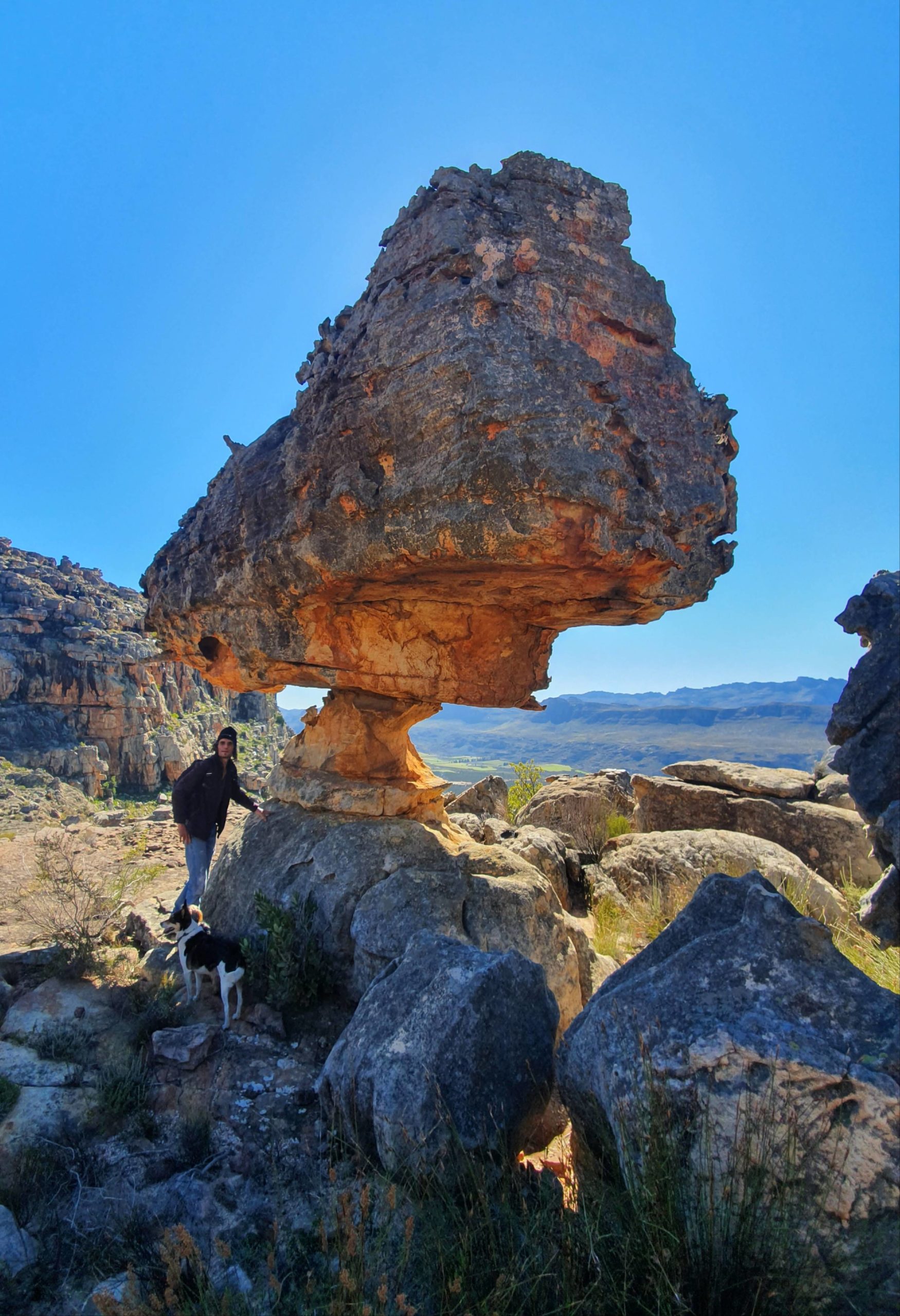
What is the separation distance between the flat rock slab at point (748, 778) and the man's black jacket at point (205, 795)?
31.6ft

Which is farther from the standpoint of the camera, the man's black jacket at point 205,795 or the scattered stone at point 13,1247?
the man's black jacket at point 205,795

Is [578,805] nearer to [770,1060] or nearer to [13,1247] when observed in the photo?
[770,1060]

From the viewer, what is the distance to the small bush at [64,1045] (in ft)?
17.1

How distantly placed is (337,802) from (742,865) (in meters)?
6.07

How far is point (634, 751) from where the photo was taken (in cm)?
12612

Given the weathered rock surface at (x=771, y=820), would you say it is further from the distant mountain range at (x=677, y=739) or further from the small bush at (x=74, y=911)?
the distant mountain range at (x=677, y=739)

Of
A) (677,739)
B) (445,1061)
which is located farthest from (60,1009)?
(677,739)

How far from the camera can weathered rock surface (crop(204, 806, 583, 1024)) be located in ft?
21.3

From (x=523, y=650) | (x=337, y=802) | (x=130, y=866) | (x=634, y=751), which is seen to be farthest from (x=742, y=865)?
(x=634, y=751)

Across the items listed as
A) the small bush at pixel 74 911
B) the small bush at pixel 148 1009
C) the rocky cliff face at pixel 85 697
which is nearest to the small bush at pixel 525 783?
the small bush at pixel 74 911

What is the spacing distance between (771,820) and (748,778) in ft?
3.53

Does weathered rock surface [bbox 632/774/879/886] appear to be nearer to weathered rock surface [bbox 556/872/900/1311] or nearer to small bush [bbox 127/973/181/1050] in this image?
weathered rock surface [bbox 556/872/900/1311]

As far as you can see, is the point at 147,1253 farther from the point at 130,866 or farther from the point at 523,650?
the point at 130,866

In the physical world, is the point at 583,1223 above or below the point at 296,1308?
above
